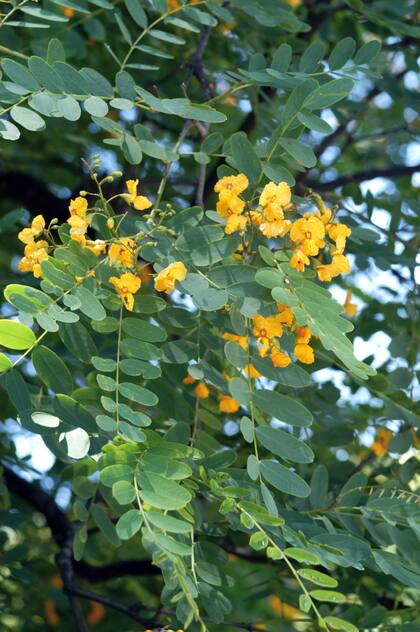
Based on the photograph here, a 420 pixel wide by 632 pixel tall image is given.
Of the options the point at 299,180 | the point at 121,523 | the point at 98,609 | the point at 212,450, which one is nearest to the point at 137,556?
the point at 98,609

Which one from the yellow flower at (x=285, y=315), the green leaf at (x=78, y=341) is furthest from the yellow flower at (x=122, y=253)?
the yellow flower at (x=285, y=315)

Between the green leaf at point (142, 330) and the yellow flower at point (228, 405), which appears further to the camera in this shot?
the yellow flower at point (228, 405)

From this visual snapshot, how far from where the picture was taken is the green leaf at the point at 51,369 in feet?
4.44

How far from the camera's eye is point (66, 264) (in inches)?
52.8

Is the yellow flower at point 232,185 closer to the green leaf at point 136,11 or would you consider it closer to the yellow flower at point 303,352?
the yellow flower at point 303,352

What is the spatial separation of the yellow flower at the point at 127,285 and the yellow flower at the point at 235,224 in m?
0.14

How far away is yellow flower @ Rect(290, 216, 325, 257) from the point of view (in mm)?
1358

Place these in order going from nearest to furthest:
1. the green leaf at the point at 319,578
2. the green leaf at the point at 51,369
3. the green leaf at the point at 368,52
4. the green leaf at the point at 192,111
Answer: the green leaf at the point at 319,578
the green leaf at the point at 51,369
the green leaf at the point at 192,111
the green leaf at the point at 368,52

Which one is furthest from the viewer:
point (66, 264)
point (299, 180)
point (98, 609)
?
point (98, 609)

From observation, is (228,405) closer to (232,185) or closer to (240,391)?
(240,391)

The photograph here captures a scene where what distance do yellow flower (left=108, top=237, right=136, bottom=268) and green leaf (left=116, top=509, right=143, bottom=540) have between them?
0.36 m

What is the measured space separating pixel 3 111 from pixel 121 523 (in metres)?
0.62

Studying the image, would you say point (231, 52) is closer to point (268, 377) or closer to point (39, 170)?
point (39, 170)

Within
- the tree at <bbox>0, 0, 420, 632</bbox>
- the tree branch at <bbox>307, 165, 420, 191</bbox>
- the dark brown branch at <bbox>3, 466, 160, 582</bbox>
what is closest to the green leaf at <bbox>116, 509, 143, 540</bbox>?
the tree at <bbox>0, 0, 420, 632</bbox>
